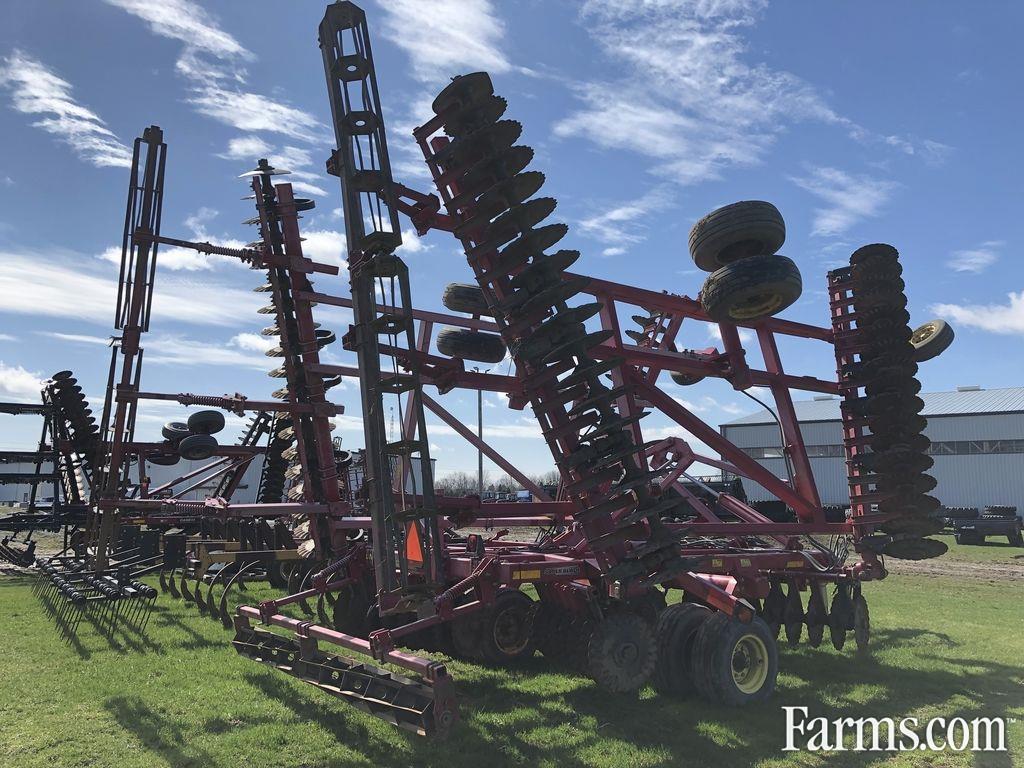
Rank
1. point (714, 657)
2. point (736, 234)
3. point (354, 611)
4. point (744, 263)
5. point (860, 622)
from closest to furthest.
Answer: point (714, 657) < point (744, 263) < point (736, 234) < point (354, 611) < point (860, 622)

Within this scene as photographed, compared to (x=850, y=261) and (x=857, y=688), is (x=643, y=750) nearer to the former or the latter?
(x=857, y=688)

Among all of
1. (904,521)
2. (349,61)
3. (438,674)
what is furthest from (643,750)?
(349,61)

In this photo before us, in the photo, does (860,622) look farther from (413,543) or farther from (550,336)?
(413,543)

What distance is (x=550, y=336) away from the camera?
6.66 m

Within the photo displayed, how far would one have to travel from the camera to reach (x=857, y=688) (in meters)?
7.73

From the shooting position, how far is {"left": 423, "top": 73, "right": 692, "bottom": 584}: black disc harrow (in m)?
6.61

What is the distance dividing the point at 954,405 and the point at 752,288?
4687 centimetres

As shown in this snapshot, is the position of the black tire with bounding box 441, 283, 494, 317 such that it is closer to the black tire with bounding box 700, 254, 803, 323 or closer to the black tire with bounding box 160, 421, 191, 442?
the black tire with bounding box 700, 254, 803, 323

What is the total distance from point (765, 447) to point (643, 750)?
157 feet

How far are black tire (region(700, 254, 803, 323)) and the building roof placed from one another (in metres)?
37.1

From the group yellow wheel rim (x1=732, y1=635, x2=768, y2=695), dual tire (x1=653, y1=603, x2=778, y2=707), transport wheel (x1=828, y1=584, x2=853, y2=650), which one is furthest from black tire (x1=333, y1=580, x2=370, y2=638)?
transport wheel (x1=828, y1=584, x2=853, y2=650)

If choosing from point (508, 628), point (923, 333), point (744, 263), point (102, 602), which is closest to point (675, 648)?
point (508, 628)

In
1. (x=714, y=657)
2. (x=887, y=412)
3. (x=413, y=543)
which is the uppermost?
(x=887, y=412)

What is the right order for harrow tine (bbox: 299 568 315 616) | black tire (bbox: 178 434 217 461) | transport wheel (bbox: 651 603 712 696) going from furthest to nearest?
black tire (bbox: 178 434 217 461) < harrow tine (bbox: 299 568 315 616) < transport wheel (bbox: 651 603 712 696)
